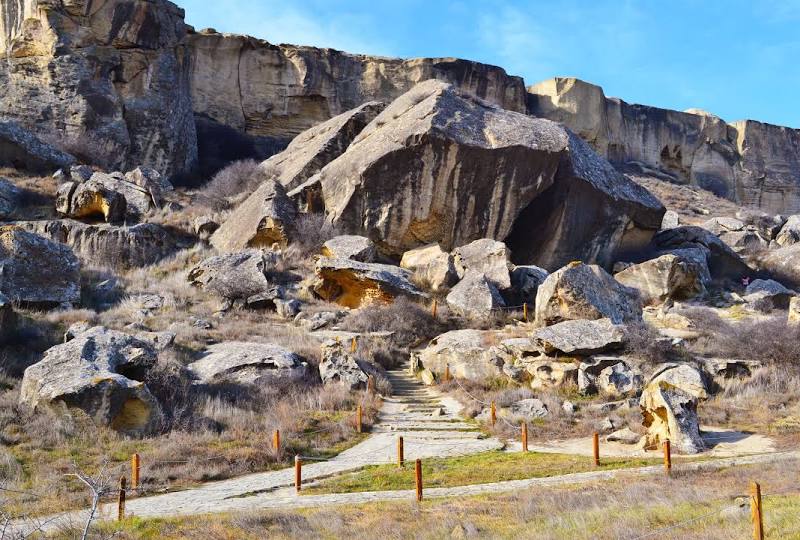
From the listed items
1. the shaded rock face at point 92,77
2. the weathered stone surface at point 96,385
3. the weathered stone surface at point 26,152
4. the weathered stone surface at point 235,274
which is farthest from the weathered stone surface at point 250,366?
the shaded rock face at point 92,77

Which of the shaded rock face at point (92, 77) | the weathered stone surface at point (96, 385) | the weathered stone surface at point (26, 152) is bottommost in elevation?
the weathered stone surface at point (96, 385)

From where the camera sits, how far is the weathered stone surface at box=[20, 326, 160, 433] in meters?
10.5

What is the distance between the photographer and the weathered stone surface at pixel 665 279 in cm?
2342

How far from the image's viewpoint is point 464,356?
640 inches

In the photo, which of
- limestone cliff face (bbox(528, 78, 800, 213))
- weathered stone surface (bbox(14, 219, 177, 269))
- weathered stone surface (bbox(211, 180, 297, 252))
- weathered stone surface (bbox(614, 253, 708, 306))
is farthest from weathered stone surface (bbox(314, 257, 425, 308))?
limestone cliff face (bbox(528, 78, 800, 213))

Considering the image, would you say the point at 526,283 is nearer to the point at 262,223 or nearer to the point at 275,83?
the point at 262,223

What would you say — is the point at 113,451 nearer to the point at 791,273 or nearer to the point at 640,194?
the point at 640,194

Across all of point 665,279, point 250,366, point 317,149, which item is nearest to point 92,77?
point 317,149

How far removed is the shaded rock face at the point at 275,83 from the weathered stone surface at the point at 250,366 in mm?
28150

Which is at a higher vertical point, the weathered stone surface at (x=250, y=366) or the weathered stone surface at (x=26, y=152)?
the weathered stone surface at (x=26, y=152)

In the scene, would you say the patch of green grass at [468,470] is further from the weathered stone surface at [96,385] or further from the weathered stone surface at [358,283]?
the weathered stone surface at [358,283]

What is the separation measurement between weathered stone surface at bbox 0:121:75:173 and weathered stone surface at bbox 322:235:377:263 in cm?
1313

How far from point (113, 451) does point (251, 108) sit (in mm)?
33861

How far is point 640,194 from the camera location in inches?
1101
